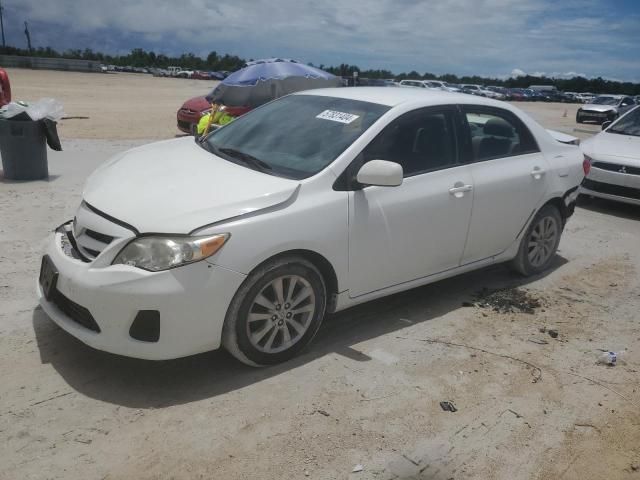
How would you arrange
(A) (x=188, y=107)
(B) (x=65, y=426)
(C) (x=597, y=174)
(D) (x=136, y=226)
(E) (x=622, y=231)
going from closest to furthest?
(B) (x=65, y=426) → (D) (x=136, y=226) → (E) (x=622, y=231) → (C) (x=597, y=174) → (A) (x=188, y=107)

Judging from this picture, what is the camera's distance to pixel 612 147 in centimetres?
866

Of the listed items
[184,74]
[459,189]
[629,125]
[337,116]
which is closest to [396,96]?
[337,116]

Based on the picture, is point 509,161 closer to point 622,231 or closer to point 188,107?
point 622,231

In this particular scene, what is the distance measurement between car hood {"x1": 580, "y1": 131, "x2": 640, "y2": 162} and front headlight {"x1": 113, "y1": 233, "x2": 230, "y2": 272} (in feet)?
23.3

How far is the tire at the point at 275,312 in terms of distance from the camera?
11.0 feet

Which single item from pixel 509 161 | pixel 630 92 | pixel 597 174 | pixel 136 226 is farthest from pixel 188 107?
pixel 630 92

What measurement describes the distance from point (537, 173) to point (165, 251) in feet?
11.2

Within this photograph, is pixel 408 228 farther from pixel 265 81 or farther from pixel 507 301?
pixel 265 81

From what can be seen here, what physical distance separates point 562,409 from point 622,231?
494 centimetres

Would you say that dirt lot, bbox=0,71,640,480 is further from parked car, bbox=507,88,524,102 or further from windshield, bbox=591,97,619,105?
parked car, bbox=507,88,524,102

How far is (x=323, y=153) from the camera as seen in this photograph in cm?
390

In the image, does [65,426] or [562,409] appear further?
[562,409]

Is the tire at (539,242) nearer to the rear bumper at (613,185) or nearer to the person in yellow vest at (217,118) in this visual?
the rear bumper at (613,185)

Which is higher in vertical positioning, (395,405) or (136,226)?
(136,226)
